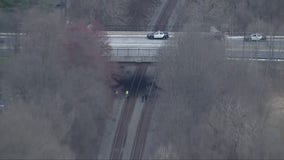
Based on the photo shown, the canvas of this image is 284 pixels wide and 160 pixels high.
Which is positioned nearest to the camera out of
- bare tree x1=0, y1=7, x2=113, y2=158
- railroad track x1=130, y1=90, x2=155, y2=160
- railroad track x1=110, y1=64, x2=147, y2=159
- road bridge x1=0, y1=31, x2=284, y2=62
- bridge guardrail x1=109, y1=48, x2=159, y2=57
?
bare tree x1=0, y1=7, x2=113, y2=158

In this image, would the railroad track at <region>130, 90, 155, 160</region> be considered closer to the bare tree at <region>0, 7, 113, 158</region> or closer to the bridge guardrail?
the bare tree at <region>0, 7, 113, 158</region>

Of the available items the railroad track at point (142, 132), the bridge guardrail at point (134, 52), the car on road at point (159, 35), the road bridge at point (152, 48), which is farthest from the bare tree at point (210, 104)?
the car on road at point (159, 35)

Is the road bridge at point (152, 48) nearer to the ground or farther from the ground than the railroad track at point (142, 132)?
farther from the ground

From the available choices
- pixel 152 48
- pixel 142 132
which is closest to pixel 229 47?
pixel 152 48

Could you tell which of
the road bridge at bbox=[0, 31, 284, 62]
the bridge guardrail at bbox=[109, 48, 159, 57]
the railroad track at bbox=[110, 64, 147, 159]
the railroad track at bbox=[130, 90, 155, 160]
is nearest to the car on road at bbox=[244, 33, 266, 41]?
the road bridge at bbox=[0, 31, 284, 62]

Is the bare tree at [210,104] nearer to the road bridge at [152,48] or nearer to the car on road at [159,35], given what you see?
the road bridge at [152,48]

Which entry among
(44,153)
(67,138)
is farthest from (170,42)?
(44,153)

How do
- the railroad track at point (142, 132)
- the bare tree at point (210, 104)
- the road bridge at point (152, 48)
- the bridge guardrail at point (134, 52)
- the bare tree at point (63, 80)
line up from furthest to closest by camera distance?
the bridge guardrail at point (134, 52) → the road bridge at point (152, 48) → the railroad track at point (142, 132) → the bare tree at point (63, 80) → the bare tree at point (210, 104)

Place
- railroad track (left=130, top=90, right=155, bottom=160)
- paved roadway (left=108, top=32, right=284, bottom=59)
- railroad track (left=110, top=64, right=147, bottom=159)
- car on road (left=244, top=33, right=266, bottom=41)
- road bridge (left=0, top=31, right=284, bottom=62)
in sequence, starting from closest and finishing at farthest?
railroad track (left=130, top=90, right=155, bottom=160)
railroad track (left=110, top=64, right=147, bottom=159)
road bridge (left=0, top=31, right=284, bottom=62)
paved roadway (left=108, top=32, right=284, bottom=59)
car on road (left=244, top=33, right=266, bottom=41)
